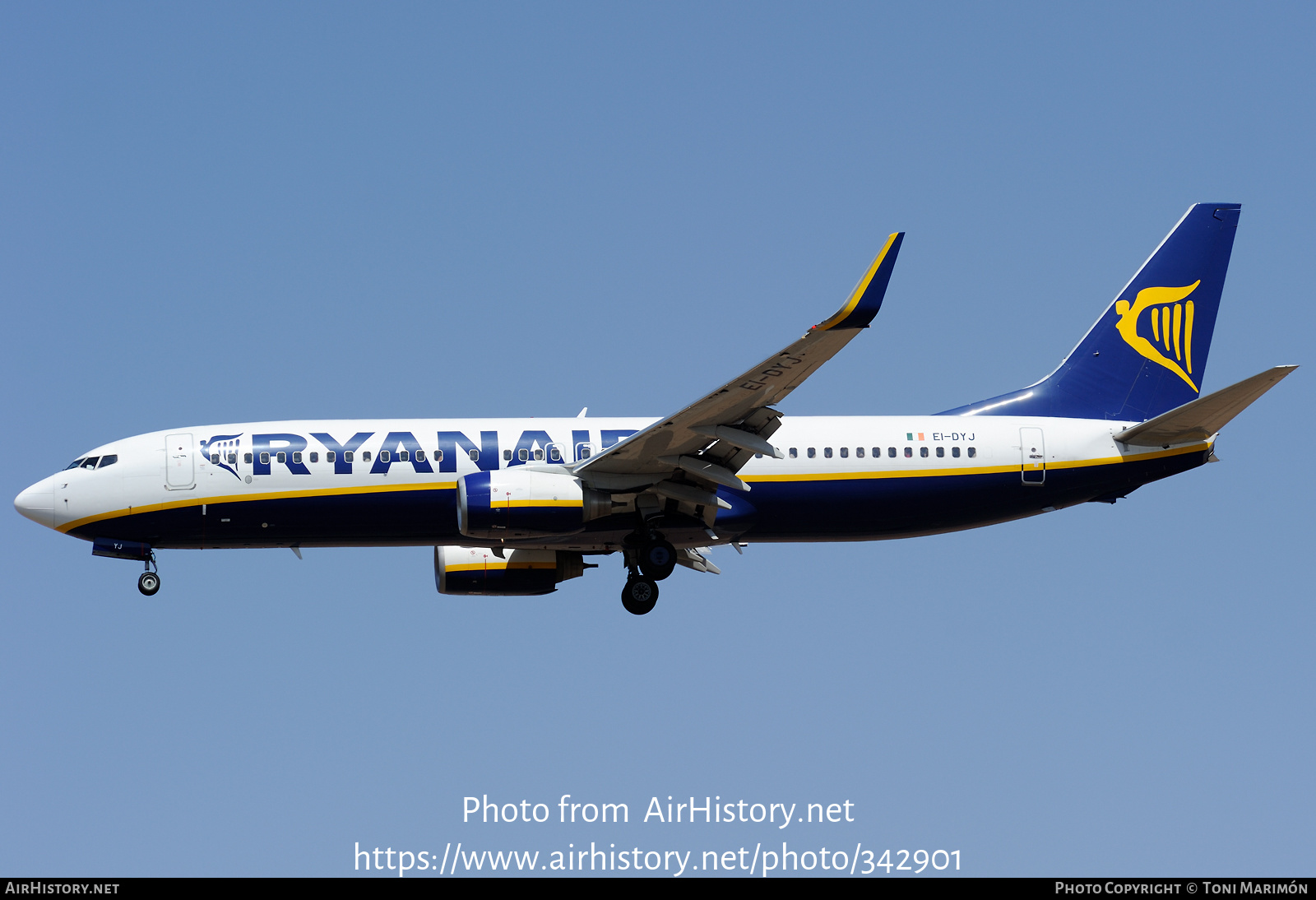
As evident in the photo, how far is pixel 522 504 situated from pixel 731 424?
469cm

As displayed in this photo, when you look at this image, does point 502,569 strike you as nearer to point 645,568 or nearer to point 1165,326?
point 645,568

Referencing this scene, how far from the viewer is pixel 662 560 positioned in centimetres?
3538

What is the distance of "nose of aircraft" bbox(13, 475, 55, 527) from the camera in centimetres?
3556

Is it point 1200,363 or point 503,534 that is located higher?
point 1200,363

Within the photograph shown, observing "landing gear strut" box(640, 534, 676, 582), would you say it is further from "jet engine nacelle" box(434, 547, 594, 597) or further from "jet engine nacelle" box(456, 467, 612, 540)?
"jet engine nacelle" box(434, 547, 594, 597)

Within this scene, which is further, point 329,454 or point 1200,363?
point 1200,363

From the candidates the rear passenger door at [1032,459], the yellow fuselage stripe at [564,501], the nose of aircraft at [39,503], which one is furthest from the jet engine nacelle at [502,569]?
the rear passenger door at [1032,459]

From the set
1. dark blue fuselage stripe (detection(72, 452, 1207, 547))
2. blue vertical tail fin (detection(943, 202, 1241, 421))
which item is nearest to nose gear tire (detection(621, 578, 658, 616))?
dark blue fuselage stripe (detection(72, 452, 1207, 547))

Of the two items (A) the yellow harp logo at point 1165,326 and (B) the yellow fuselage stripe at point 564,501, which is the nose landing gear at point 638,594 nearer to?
(B) the yellow fuselage stripe at point 564,501
